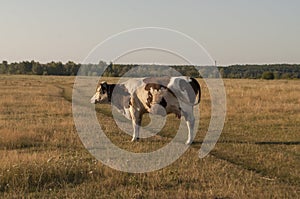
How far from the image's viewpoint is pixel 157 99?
12719 mm

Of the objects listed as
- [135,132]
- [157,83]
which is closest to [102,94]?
[135,132]

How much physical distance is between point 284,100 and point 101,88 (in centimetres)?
1675

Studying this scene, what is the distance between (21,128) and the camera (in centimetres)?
1475

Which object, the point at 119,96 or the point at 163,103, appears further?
the point at 119,96

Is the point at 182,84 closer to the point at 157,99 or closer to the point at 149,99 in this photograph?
the point at 157,99

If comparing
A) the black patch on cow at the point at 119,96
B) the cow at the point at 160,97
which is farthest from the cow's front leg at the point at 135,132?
Result: the black patch on cow at the point at 119,96

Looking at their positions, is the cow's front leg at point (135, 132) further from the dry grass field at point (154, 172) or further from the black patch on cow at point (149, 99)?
the black patch on cow at point (149, 99)

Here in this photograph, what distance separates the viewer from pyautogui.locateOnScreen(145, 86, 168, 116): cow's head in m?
12.7

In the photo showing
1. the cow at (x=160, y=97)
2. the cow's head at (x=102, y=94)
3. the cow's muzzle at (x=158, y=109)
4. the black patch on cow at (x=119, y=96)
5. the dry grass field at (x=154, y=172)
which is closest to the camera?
the dry grass field at (x=154, y=172)

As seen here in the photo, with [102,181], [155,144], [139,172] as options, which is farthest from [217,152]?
[102,181]

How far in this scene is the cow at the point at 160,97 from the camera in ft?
41.6

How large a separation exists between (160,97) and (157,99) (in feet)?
0.36

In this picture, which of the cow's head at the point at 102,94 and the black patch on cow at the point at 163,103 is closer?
the black patch on cow at the point at 163,103

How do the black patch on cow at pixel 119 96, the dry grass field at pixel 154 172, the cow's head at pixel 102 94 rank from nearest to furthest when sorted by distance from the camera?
the dry grass field at pixel 154 172 < the black patch on cow at pixel 119 96 < the cow's head at pixel 102 94
